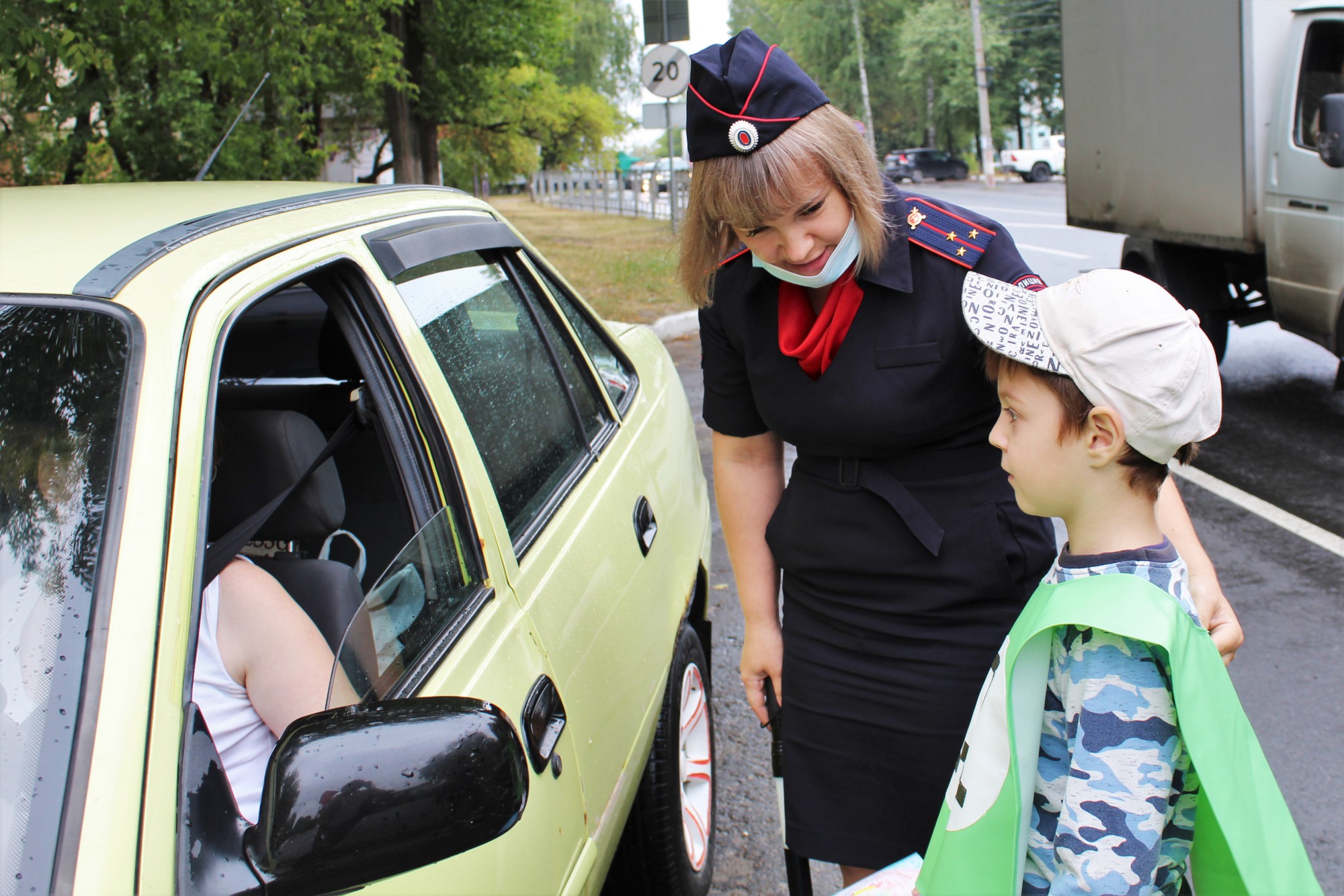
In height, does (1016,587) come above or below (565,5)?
below

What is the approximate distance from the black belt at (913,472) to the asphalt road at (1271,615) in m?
1.46

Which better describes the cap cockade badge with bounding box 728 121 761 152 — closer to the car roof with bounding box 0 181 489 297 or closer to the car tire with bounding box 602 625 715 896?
the car roof with bounding box 0 181 489 297

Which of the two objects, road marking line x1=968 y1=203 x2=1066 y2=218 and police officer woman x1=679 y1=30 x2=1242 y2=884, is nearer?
police officer woman x1=679 y1=30 x2=1242 y2=884

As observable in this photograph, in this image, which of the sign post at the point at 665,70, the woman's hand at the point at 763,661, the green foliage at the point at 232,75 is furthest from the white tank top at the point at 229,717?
the sign post at the point at 665,70

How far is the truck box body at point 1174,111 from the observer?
21.3ft

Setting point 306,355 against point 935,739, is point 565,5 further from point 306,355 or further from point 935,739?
point 935,739

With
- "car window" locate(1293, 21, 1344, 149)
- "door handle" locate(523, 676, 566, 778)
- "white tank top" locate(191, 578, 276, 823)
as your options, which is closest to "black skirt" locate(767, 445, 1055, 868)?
"door handle" locate(523, 676, 566, 778)

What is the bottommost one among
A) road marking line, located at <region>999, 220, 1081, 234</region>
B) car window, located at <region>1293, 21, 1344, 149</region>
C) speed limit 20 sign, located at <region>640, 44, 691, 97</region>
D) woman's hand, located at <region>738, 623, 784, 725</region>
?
woman's hand, located at <region>738, 623, 784, 725</region>

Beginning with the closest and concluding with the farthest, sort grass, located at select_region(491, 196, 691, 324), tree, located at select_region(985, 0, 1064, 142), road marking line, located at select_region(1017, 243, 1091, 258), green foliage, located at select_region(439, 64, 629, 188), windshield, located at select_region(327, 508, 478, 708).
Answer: windshield, located at select_region(327, 508, 478, 708) < grass, located at select_region(491, 196, 691, 324) < road marking line, located at select_region(1017, 243, 1091, 258) < green foliage, located at select_region(439, 64, 629, 188) < tree, located at select_region(985, 0, 1064, 142)

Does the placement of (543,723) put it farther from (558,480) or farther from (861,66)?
(861,66)

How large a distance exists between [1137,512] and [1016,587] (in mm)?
420

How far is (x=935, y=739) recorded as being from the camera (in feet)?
6.08

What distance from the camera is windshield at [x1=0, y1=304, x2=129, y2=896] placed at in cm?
104

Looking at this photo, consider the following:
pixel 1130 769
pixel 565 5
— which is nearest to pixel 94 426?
pixel 1130 769
